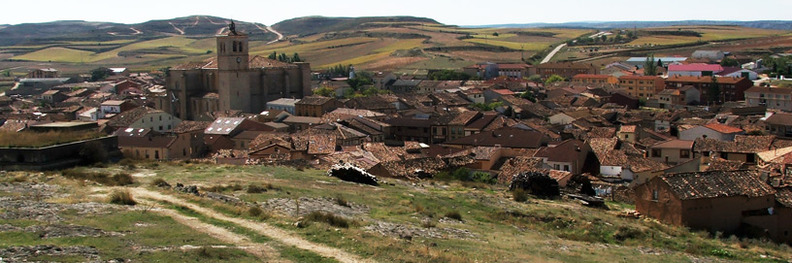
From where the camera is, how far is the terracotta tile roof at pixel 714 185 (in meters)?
20.6

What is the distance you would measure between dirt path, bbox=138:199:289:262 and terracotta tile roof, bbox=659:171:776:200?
11.5 metres

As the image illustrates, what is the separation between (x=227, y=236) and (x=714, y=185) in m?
13.1

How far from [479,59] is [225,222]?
398ft

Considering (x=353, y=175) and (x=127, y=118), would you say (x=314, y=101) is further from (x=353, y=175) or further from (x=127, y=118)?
(x=353, y=175)

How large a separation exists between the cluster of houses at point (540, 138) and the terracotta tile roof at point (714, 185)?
40 mm

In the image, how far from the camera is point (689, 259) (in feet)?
52.3

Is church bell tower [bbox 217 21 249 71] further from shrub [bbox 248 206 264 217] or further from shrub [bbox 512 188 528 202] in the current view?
shrub [bbox 248 206 264 217]

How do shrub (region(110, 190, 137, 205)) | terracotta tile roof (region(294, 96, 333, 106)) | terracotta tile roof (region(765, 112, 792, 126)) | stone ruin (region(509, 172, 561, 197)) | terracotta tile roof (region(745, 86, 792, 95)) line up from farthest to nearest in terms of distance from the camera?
1. terracotta tile roof (region(745, 86, 792, 95))
2. terracotta tile roof (region(294, 96, 333, 106))
3. terracotta tile roof (region(765, 112, 792, 126))
4. stone ruin (region(509, 172, 561, 197))
5. shrub (region(110, 190, 137, 205))

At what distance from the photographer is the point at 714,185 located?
21.2 m

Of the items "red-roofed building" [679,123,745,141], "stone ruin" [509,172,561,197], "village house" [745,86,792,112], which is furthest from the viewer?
"village house" [745,86,792,112]

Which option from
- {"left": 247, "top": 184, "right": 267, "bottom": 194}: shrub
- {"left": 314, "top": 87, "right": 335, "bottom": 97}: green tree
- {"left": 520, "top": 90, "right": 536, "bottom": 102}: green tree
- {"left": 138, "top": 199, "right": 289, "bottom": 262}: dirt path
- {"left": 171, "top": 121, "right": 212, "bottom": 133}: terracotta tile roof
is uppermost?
{"left": 138, "top": 199, "right": 289, "bottom": 262}: dirt path

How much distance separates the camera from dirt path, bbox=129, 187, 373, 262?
1255 centimetres

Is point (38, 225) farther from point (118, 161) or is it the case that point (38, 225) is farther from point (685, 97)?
point (685, 97)

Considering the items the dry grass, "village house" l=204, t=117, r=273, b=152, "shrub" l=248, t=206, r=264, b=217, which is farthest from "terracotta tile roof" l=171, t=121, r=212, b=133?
"shrub" l=248, t=206, r=264, b=217
